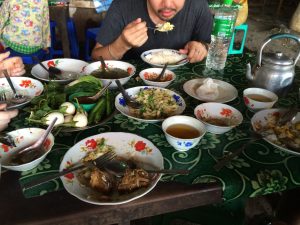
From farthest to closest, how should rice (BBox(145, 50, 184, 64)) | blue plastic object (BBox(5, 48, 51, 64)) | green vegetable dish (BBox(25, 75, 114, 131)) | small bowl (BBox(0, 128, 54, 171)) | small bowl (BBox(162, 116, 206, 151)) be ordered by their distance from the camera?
1. blue plastic object (BBox(5, 48, 51, 64))
2. rice (BBox(145, 50, 184, 64))
3. green vegetable dish (BBox(25, 75, 114, 131))
4. small bowl (BBox(162, 116, 206, 151))
5. small bowl (BBox(0, 128, 54, 171))

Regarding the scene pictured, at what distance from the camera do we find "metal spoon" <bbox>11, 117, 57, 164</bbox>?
1.14 meters

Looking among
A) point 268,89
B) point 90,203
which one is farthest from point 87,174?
point 268,89

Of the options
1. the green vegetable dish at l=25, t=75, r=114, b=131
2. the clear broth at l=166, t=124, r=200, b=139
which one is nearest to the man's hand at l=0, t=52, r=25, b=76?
the green vegetable dish at l=25, t=75, r=114, b=131

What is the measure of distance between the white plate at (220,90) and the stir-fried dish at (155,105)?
188mm

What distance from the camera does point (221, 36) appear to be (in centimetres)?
210

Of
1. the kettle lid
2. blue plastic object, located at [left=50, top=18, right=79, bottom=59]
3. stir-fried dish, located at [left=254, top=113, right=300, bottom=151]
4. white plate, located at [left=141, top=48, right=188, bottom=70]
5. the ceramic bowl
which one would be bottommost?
blue plastic object, located at [left=50, top=18, right=79, bottom=59]

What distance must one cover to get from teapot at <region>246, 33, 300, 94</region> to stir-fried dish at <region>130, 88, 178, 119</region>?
0.61m

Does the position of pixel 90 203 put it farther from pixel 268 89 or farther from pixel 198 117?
pixel 268 89

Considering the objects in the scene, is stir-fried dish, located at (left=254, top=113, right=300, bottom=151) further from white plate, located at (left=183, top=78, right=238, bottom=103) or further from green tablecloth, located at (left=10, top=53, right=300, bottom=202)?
white plate, located at (left=183, top=78, right=238, bottom=103)

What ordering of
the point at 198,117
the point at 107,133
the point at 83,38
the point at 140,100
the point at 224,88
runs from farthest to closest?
the point at 83,38 < the point at 224,88 < the point at 140,100 < the point at 198,117 < the point at 107,133

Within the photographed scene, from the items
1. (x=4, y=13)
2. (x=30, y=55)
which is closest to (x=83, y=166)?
(x=30, y=55)

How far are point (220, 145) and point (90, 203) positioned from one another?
65 centimetres

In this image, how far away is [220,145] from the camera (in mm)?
1288

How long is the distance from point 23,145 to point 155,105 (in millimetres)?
700
